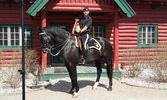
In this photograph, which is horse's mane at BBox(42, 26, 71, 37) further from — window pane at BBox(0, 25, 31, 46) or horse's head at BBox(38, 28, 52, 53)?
window pane at BBox(0, 25, 31, 46)

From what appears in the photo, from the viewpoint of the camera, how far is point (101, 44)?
6551 mm

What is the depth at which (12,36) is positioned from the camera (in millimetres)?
10375

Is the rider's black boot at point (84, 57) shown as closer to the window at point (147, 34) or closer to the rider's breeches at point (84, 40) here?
the rider's breeches at point (84, 40)

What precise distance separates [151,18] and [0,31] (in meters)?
9.80

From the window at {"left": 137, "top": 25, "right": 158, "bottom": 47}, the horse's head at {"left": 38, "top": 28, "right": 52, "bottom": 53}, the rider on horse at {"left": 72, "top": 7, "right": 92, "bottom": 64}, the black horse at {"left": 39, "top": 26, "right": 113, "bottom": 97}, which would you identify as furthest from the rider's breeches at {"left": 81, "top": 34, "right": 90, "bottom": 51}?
the window at {"left": 137, "top": 25, "right": 158, "bottom": 47}

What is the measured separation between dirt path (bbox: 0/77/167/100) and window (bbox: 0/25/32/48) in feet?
15.0

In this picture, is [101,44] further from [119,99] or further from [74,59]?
[119,99]

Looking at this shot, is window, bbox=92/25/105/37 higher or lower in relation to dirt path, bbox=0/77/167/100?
higher

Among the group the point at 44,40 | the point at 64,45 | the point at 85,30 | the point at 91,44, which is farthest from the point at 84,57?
the point at 44,40

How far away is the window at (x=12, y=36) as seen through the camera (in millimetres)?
10211

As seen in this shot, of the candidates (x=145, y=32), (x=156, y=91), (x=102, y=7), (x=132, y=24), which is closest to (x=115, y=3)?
(x=102, y=7)

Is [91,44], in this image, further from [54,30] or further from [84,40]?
[54,30]

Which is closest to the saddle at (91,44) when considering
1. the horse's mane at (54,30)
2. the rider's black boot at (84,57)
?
the rider's black boot at (84,57)

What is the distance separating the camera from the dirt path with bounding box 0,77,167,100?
5.55 meters
